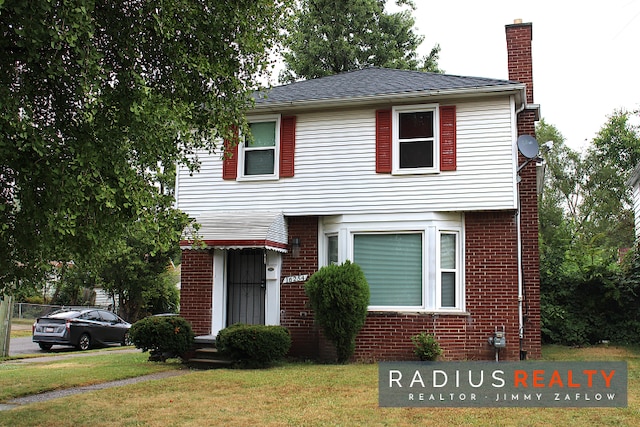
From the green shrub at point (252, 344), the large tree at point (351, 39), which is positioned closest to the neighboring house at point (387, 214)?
the green shrub at point (252, 344)

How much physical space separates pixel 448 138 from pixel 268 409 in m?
7.11

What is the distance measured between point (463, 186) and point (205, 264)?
226 inches

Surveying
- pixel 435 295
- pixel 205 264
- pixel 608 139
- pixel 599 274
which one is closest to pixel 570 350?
pixel 599 274

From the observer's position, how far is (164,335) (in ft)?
40.9

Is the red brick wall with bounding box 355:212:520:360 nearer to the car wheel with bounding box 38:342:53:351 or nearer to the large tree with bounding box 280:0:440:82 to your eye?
the car wheel with bounding box 38:342:53:351

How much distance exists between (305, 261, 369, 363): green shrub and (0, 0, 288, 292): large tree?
4782mm

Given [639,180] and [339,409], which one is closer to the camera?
[339,409]

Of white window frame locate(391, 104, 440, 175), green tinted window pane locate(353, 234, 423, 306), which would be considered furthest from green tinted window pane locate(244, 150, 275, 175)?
white window frame locate(391, 104, 440, 175)

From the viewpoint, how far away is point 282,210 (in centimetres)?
1334

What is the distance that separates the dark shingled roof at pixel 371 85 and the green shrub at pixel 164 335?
4.87 m

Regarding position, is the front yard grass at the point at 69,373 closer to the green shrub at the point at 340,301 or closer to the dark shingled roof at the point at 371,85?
the green shrub at the point at 340,301

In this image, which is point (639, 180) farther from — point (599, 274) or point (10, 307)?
point (10, 307)

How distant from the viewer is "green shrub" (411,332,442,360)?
12.0 metres

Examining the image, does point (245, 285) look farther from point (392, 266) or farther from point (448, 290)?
point (448, 290)
